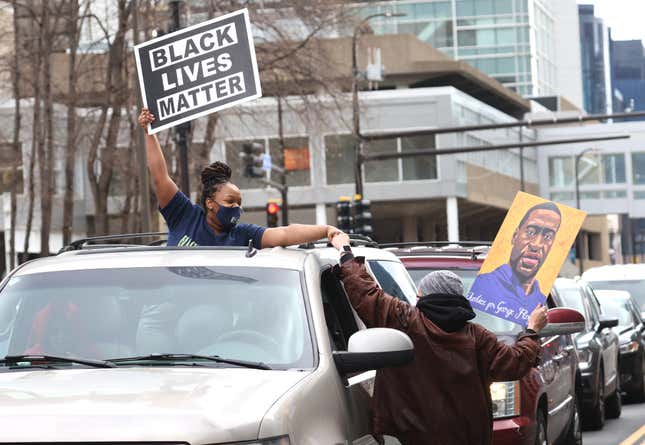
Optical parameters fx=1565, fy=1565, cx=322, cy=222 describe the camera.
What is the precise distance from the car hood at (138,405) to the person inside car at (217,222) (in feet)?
6.42

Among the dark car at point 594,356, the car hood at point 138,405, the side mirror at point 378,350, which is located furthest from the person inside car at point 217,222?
→ the dark car at point 594,356

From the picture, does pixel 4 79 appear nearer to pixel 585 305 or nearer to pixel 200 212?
pixel 585 305

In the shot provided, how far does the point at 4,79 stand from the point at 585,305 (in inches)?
1134

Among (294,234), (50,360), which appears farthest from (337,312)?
(50,360)

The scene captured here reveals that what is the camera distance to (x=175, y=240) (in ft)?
27.4

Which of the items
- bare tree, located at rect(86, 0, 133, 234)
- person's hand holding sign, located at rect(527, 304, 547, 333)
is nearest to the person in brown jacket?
person's hand holding sign, located at rect(527, 304, 547, 333)

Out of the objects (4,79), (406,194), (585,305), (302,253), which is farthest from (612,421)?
(406,194)

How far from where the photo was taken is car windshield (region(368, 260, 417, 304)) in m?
8.34

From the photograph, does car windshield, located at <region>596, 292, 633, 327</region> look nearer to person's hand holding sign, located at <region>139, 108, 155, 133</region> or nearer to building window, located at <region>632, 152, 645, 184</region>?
person's hand holding sign, located at <region>139, 108, 155, 133</region>

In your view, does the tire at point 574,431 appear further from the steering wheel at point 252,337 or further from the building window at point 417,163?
the building window at point 417,163

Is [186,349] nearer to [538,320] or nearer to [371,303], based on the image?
[371,303]

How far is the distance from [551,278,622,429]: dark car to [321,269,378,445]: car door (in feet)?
29.4

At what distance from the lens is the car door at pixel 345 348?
651 centimetres

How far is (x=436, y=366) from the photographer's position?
699 cm
